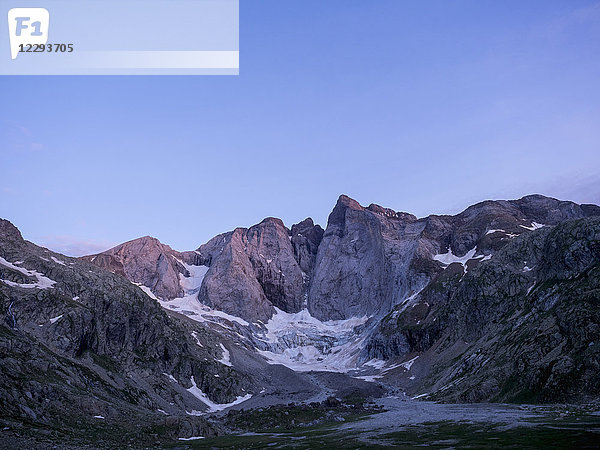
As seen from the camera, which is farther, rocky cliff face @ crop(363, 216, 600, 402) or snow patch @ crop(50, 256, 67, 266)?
snow patch @ crop(50, 256, 67, 266)

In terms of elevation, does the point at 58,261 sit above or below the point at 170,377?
above

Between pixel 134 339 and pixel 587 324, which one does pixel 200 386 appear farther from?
pixel 587 324

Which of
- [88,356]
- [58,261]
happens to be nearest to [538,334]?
[88,356]

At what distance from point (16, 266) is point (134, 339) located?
4886 cm

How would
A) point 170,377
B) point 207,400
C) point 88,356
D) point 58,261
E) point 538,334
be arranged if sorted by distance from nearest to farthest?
1. point 538,334
2. point 88,356
3. point 170,377
4. point 207,400
5. point 58,261

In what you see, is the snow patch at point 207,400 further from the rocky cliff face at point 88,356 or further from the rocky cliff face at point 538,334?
the rocky cliff face at point 538,334

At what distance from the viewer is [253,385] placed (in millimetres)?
193500

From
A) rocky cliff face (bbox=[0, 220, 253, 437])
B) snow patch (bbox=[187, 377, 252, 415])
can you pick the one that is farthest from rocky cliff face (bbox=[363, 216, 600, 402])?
snow patch (bbox=[187, 377, 252, 415])

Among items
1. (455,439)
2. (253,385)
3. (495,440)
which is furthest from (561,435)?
(253,385)

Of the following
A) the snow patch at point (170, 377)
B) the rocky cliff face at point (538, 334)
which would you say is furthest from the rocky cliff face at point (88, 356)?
the rocky cliff face at point (538, 334)

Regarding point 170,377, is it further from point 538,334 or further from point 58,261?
point 538,334

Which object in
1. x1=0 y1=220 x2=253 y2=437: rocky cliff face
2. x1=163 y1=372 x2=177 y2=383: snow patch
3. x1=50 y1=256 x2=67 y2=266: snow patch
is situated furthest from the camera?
x1=50 y1=256 x2=67 y2=266: snow patch

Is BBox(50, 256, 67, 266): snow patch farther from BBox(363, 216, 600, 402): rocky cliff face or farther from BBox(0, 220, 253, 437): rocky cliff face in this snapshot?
BBox(363, 216, 600, 402): rocky cliff face

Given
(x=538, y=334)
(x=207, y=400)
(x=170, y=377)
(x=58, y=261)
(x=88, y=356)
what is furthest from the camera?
(x=58, y=261)
